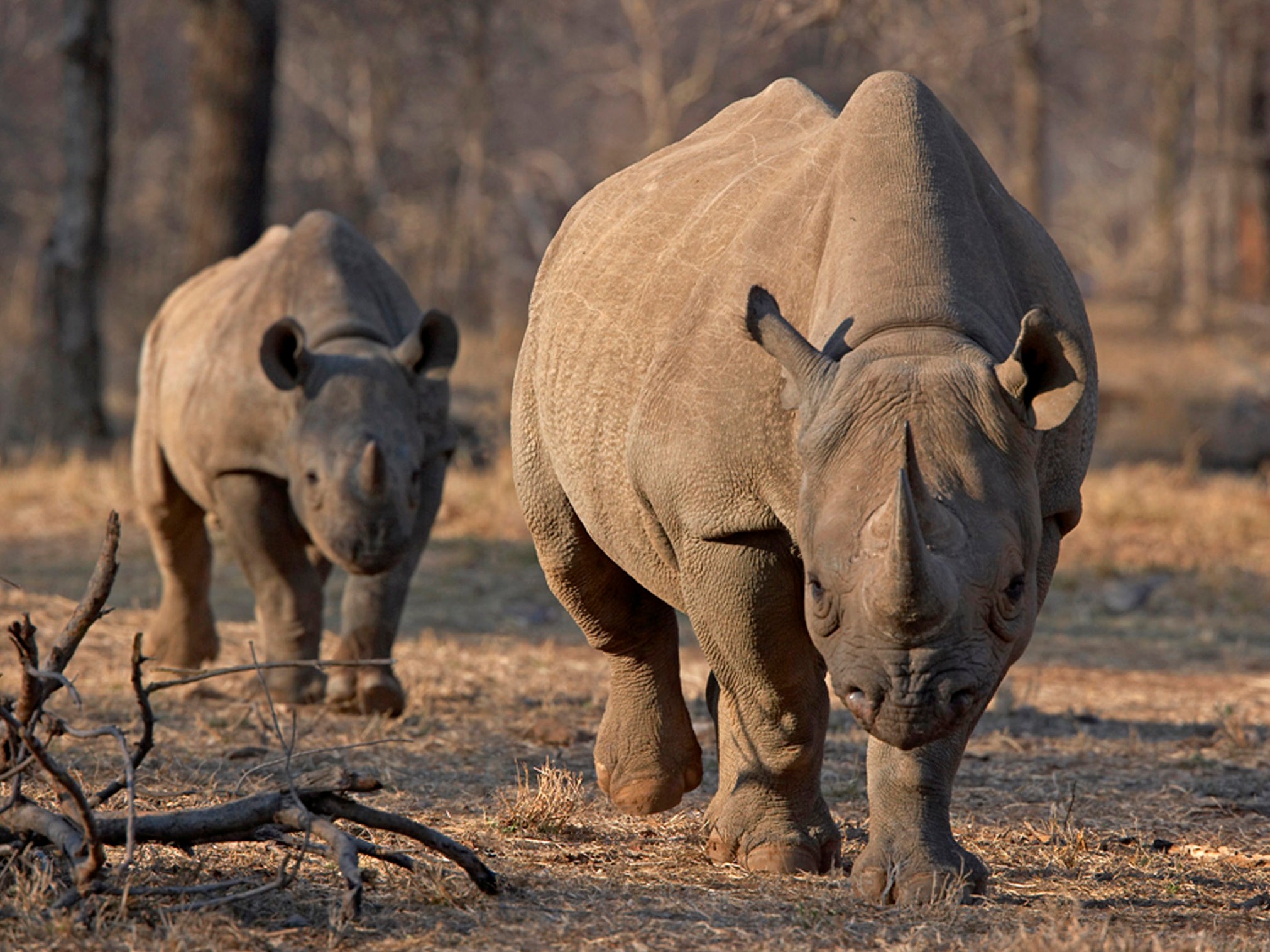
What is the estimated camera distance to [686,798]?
5.32 m

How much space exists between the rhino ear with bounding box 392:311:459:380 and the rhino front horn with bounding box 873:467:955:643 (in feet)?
12.7

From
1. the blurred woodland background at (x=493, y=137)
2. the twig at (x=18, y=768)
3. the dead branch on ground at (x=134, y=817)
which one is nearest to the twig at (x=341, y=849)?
the dead branch on ground at (x=134, y=817)

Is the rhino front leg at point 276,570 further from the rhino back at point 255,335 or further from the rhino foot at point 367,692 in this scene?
the rhino foot at point 367,692

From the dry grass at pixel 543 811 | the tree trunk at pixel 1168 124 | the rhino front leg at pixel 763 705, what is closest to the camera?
the rhino front leg at pixel 763 705

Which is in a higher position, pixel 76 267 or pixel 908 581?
pixel 76 267

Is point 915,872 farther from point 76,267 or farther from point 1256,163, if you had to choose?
point 1256,163

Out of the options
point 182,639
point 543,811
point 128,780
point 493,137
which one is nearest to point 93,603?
point 128,780

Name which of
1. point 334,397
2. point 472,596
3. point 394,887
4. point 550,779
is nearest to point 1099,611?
point 472,596

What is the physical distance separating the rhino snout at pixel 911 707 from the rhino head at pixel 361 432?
3.34 meters

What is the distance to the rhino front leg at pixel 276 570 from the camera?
6.84 metres

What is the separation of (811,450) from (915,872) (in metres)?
0.94

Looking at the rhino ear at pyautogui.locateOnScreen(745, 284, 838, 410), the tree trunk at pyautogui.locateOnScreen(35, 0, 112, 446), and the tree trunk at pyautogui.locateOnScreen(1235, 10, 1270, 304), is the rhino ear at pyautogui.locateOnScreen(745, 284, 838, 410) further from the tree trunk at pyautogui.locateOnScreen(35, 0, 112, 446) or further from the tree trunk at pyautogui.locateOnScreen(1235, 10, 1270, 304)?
the tree trunk at pyautogui.locateOnScreen(1235, 10, 1270, 304)

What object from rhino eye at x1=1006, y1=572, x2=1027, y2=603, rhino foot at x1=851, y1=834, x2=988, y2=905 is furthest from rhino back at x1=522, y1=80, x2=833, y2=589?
rhino foot at x1=851, y1=834, x2=988, y2=905

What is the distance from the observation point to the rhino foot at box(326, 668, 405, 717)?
6.39 meters
